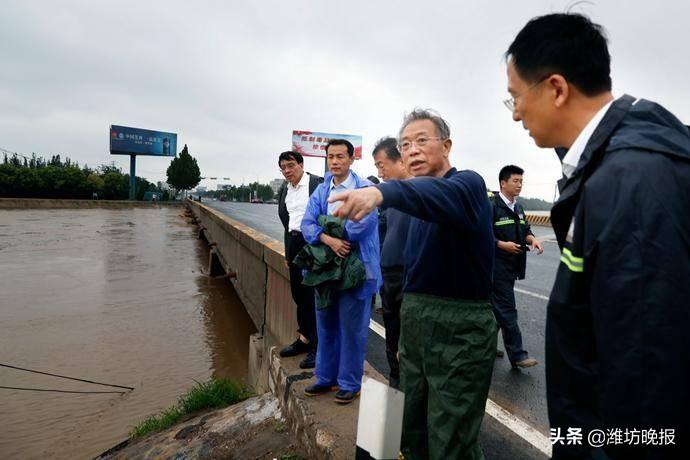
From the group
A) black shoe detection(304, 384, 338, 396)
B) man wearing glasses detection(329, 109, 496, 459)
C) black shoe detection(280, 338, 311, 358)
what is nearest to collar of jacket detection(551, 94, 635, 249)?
man wearing glasses detection(329, 109, 496, 459)

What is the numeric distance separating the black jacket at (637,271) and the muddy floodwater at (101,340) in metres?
4.85

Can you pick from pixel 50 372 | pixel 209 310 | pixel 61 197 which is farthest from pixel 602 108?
pixel 61 197

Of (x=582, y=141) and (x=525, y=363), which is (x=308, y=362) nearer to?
(x=525, y=363)

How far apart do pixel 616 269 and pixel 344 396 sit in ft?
7.24

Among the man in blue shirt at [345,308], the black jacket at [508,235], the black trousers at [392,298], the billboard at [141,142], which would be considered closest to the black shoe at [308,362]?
the man in blue shirt at [345,308]

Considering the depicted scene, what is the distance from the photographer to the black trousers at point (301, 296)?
3637mm

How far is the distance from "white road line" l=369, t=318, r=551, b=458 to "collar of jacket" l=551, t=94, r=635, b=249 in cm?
224

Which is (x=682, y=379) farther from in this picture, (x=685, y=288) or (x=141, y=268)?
(x=141, y=268)

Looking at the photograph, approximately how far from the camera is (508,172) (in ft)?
14.0

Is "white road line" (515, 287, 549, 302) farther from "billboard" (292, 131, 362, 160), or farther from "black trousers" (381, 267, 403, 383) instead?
"billboard" (292, 131, 362, 160)

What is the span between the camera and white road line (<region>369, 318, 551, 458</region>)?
264 cm

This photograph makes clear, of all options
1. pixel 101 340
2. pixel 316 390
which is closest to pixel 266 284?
pixel 316 390

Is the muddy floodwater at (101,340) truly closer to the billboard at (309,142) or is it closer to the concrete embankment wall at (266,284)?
the concrete embankment wall at (266,284)

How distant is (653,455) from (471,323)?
0.92 m
